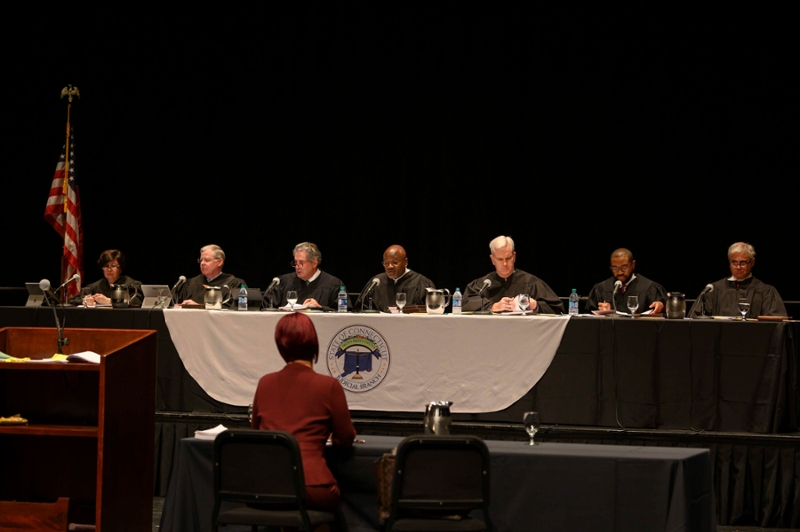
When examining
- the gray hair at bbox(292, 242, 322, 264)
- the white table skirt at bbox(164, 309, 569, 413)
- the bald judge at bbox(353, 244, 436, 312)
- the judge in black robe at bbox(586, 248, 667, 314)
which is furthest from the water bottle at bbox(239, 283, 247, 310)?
the judge in black robe at bbox(586, 248, 667, 314)

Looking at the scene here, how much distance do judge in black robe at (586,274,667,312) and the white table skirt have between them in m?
1.81

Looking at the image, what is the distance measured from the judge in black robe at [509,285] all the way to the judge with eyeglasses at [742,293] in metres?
1.11

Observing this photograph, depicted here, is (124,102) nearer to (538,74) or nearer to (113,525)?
(538,74)

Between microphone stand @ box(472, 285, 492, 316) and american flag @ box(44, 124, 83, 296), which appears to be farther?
american flag @ box(44, 124, 83, 296)

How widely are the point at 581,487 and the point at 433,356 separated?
225cm

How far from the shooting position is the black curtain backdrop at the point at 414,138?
8.60 m

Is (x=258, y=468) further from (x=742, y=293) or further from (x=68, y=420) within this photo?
(x=742, y=293)

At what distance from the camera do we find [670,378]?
575cm

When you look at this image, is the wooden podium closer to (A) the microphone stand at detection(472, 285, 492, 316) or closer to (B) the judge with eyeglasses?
(A) the microphone stand at detection(472, 285, 492, 316)

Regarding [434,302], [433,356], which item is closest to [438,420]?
[433,356]

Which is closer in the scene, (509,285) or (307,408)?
(307,408)

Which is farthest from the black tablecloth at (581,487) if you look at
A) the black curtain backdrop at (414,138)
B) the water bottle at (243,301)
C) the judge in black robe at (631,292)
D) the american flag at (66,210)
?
the american flag at (66,210)

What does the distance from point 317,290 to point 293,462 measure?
4287 millimetres

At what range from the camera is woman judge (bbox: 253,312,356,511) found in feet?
11.9
